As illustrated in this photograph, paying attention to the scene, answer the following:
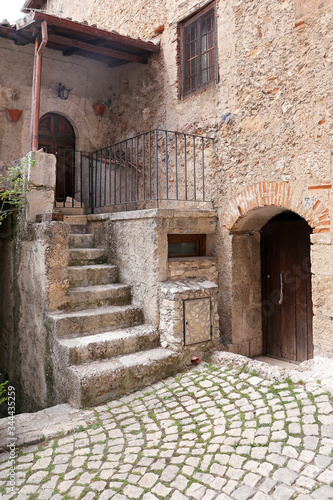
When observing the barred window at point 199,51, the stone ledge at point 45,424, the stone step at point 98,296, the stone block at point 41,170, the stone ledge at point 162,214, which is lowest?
the stone ledge at point 45,424

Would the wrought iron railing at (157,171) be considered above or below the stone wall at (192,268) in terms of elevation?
above

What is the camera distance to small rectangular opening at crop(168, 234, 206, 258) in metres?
4.81

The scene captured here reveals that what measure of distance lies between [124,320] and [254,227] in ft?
7.06

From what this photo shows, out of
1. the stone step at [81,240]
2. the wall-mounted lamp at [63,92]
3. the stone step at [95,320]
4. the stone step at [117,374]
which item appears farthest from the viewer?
the wall-mounted lamp at [63,92]

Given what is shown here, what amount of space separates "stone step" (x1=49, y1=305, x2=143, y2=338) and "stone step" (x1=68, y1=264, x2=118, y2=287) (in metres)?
0.46

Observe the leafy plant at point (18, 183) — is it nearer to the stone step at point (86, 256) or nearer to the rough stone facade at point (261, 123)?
the stone step at point (86, 256)

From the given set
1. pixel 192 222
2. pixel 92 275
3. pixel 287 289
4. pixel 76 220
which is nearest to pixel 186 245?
pixel 192 222

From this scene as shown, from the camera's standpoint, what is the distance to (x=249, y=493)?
221 cm

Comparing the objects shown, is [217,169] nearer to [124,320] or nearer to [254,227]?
[254,227]

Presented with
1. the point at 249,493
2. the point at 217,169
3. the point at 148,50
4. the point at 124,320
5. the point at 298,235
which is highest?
the point at 148,50

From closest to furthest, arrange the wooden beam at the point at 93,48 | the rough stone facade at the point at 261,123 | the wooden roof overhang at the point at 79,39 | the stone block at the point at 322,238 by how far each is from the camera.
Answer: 1. the stone block at the point at 322,238
2. the rough stone facade at the point at 261,123
3. the wooden roof overhang at the point at 79,39
4. the wooden beam at the point at 93,48

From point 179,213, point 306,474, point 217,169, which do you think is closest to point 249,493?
point 306,474

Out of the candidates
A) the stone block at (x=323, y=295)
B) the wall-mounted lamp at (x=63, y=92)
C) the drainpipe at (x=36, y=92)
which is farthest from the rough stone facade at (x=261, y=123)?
the wall-mounted lamp at (x=63, y=92)

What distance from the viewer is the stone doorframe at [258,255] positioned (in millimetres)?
3746
